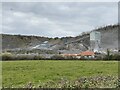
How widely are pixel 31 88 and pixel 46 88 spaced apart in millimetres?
507

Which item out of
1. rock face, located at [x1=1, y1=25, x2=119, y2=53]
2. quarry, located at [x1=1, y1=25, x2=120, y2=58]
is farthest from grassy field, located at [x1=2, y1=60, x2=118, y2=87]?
rock face, located at [x1=1, y1=25, x2=119, y2=53]

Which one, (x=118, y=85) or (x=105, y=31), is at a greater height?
(x=105, y=31)

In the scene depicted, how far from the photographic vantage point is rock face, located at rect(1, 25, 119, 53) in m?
103

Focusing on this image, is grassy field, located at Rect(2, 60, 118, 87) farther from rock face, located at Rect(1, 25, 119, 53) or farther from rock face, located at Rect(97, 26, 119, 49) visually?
rock face, located at Rect(97, 26, 119, 49)

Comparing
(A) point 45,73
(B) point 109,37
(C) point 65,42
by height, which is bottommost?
(A) point 45,73

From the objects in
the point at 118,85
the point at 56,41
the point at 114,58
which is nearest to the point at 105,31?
the point at 56,41

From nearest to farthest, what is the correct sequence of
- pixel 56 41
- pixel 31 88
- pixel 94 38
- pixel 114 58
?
pixel 31 88 < pixel 114 58 < pixel 94 38 < pixel 56 41

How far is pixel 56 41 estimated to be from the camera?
12106 centimetres

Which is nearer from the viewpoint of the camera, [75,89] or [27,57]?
[75,89]

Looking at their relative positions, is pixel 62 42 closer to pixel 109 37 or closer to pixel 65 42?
pixel 65 42

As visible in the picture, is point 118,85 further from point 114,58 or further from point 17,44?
point 17,44

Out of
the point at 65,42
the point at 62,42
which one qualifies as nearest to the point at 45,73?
the point at 62,42

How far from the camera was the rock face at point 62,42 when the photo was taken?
339ft

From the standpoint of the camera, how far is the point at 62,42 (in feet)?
384
